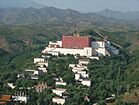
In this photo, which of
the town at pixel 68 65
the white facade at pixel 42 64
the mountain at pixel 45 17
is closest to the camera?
the town at pixel 68 65

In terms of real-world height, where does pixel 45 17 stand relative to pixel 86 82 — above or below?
above

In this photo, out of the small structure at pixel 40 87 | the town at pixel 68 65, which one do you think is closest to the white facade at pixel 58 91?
the town at pixel 68 65

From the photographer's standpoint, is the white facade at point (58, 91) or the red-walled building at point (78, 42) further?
the red-walled building at point (78, 42)

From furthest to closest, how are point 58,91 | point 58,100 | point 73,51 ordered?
point 73,51 < point 58,91 < point 58,100

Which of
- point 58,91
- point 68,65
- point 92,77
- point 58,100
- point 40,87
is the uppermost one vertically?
point 68,65

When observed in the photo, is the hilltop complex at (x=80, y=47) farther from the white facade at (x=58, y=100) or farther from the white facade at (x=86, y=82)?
the white facade at (x=58, y=100)

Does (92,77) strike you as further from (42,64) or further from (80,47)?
(80,47)

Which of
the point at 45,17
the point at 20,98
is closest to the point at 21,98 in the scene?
the point at 20,98

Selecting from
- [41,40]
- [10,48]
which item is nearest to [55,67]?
[10,48]

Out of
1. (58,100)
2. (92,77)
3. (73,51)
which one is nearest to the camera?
(58,100)

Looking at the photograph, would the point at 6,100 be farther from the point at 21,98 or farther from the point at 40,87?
the point at 40,87

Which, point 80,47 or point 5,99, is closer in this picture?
point 5,99
